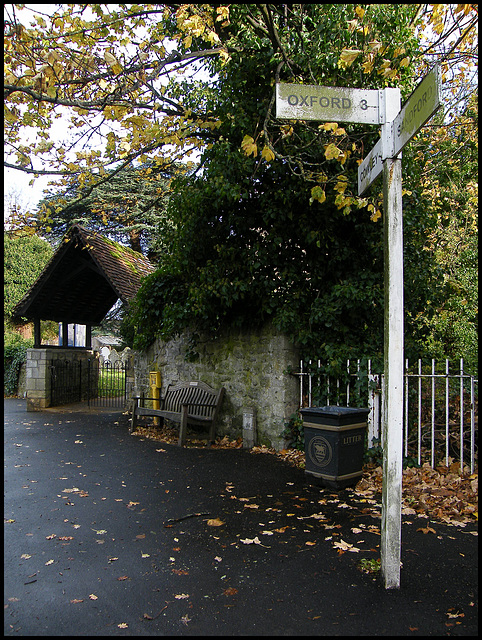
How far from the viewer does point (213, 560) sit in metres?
3.66

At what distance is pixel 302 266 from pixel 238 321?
144 centimetres

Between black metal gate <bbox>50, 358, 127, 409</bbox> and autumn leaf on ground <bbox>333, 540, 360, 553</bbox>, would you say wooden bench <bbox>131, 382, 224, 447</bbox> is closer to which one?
autumn leaf on ground <bbox>333, 540, 360, 553</bbox>

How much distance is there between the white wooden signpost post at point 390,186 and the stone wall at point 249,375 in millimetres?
4235

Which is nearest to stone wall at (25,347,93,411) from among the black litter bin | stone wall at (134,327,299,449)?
stone wall at (134,327,299,449)

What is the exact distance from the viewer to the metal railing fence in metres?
6.32

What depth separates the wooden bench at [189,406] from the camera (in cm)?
828

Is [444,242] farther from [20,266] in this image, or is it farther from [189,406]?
[20,266]

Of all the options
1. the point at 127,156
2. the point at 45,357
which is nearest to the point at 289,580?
the point at 127,156

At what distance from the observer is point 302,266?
25.4 feet

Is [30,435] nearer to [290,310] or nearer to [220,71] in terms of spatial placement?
[290,310]

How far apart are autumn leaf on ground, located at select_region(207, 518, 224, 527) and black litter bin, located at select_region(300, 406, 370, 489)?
5.10ft

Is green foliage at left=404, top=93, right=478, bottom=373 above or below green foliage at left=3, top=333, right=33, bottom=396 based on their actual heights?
above

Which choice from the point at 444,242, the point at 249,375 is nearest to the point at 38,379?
the point at 249,375

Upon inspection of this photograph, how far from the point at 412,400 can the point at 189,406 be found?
394 centimetres
